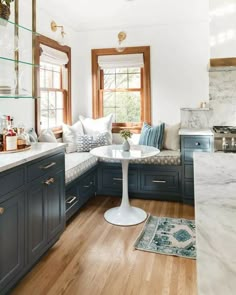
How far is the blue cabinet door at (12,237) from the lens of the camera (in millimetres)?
1735

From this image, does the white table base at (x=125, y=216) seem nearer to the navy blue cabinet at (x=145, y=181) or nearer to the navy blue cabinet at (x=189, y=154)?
the navy blue cabinet at (x=145, y=181)

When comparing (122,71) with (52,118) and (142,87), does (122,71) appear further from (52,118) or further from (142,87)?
(52,118)

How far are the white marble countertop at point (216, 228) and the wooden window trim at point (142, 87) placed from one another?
3.02 metres

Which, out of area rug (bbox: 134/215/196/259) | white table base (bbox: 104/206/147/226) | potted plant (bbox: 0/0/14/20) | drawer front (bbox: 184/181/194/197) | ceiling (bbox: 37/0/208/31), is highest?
ceiling (bbox: 37/0/208/31)

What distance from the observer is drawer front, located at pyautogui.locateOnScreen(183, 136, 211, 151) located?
11.8ft

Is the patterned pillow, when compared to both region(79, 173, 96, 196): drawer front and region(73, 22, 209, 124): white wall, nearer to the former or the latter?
region(79, 173, 96, 196): drawer front

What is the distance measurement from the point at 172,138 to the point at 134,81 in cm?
118

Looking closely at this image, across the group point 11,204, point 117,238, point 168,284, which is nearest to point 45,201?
point 11,204

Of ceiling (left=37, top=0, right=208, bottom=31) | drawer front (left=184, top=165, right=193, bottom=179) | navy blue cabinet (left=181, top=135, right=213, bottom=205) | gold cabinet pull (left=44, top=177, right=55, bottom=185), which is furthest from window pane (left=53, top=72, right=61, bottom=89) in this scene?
drawer front (left=184, top=165, right=193, bottom=179)

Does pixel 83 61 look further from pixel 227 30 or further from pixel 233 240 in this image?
pixel 233 240

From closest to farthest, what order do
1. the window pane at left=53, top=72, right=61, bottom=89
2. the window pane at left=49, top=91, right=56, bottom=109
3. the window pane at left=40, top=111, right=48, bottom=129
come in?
the window pane at left=40, top=111, right=48, bottom=129 → the window pane at left=49, top=91, right=56, bottom=109 → the window pane at left=53, top=72, right=61, bottom=89

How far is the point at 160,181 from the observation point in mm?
3766

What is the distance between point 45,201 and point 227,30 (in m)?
2.82

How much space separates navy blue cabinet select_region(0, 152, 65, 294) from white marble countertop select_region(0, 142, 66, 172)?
43mm
